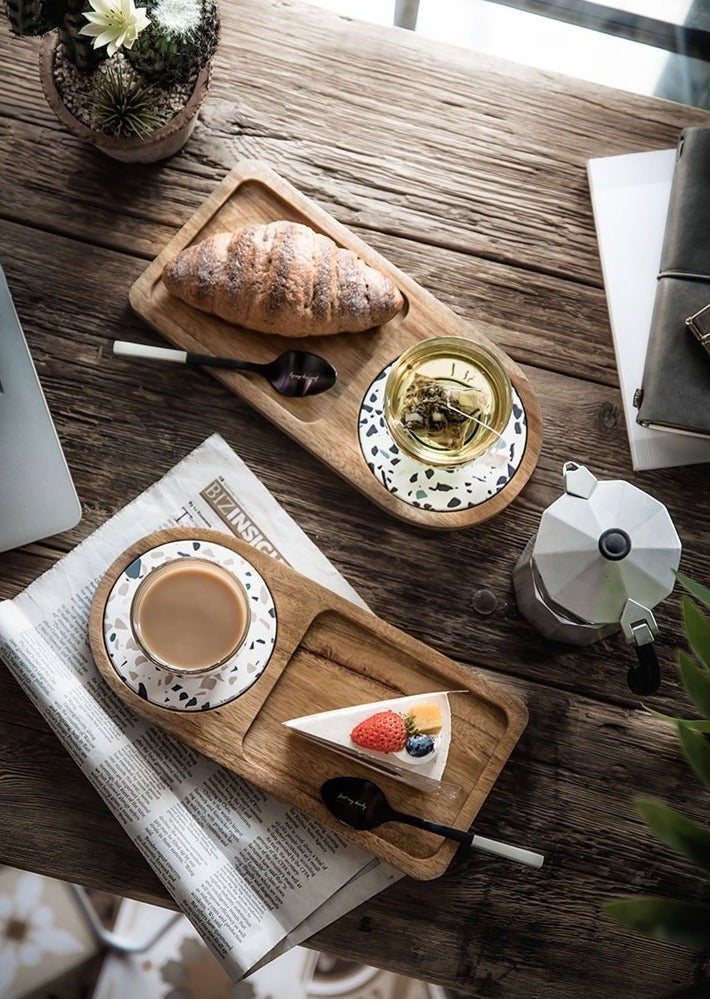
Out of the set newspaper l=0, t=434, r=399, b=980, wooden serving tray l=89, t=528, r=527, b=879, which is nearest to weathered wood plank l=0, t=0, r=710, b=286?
newspaper l=0, t=434, r=399, b=980

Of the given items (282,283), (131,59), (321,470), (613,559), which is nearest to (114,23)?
(131,59)

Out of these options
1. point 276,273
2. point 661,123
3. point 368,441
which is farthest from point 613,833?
point 661,123

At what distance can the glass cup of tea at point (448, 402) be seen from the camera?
1059mm

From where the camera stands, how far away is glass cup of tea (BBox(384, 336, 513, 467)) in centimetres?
106

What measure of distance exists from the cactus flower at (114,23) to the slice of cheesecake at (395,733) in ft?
2.58

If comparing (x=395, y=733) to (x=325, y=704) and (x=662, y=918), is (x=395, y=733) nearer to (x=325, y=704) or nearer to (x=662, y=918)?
(x=325, y=704)

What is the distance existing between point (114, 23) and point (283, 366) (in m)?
0.42

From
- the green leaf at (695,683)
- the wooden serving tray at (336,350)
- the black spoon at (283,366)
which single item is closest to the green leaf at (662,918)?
the green leaf at (695,683)

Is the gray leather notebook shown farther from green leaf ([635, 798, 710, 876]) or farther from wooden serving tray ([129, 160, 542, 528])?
green leaf ([635, 798, 710, 876])

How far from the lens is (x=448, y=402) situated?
1.06 metres

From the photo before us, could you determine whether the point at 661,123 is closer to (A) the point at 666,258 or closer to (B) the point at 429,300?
(A) the point at 666,258

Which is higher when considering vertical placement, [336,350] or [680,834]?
[336,350]

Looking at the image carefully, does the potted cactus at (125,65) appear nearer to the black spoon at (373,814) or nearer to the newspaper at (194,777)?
the newspaper at (194,777)

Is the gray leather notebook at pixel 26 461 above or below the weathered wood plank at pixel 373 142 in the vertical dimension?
below
